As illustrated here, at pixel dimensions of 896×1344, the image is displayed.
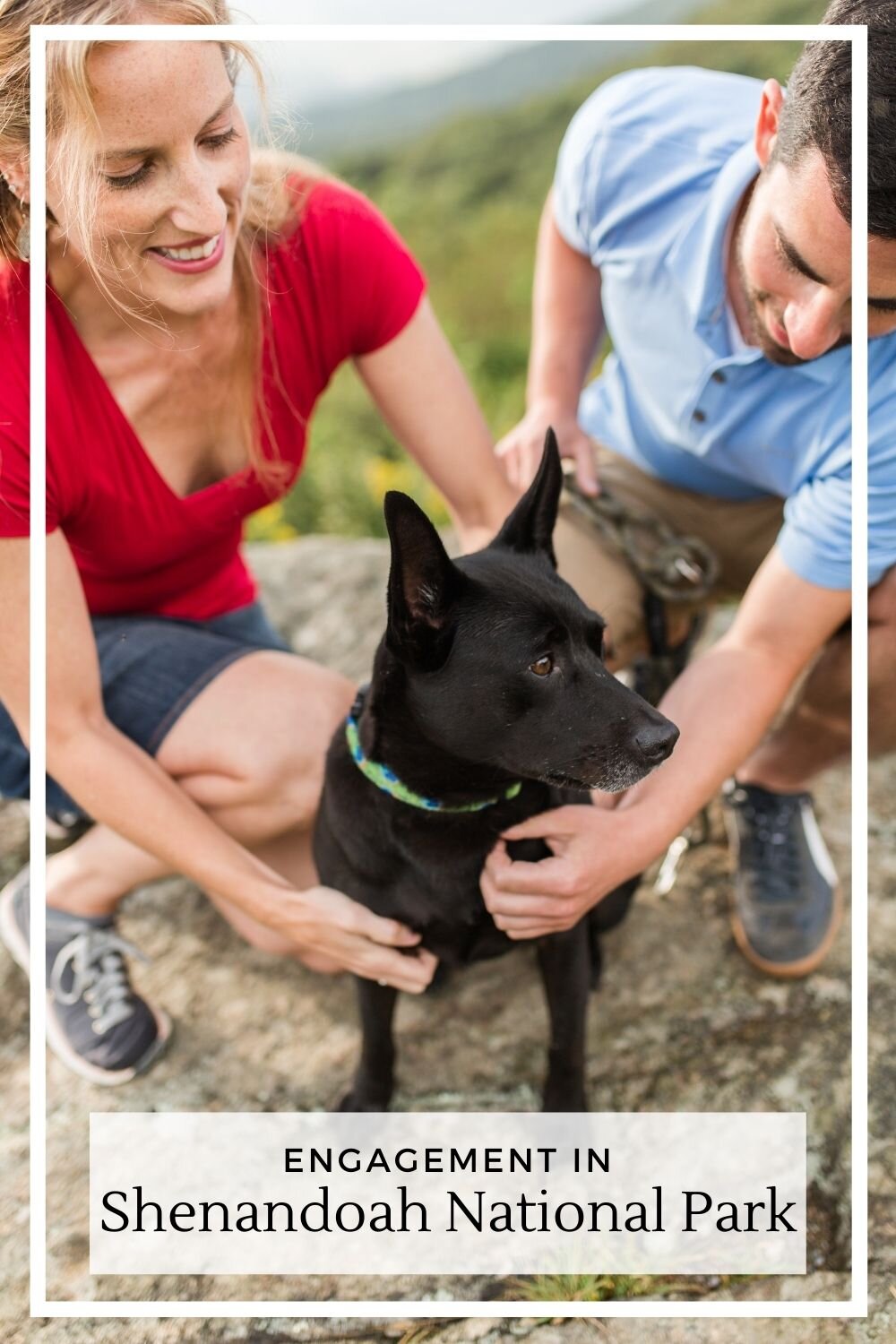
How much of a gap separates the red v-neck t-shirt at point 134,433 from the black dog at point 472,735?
1.94 ft

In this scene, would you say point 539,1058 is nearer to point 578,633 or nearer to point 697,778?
point 697,778

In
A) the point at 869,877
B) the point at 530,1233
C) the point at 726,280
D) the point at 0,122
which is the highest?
the point at 0,122

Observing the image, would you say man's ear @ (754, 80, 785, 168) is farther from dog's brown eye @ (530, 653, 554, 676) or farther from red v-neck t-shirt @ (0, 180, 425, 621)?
dog's brown eye @ (530, 653, 554, 676)

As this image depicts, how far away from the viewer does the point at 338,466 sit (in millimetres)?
4348

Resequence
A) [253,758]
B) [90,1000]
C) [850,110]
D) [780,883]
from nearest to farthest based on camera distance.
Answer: [850,110] < [253,758] < [90,1000] < [780,883]

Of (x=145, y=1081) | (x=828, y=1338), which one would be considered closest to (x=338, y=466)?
(x=145, y=1081)

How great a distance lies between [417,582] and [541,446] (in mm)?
1072

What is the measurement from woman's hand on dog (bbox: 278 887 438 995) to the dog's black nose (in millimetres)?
541

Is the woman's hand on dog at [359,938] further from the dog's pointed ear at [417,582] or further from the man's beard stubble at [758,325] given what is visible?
the man's beard stubble at [758,325]

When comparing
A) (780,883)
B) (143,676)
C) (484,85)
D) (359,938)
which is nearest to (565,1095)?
(359,938)

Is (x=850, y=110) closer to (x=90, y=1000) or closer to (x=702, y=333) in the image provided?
(x=702, y=333)

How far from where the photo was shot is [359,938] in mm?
1992

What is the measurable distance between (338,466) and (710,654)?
7.90 feet

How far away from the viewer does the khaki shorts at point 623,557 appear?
8.71ft
